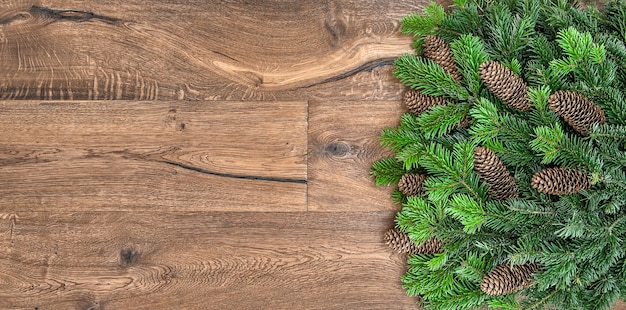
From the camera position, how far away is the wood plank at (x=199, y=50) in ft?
3.49

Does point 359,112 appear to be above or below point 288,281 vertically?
above

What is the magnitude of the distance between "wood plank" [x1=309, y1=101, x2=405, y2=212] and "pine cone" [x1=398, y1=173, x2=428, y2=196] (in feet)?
0.24

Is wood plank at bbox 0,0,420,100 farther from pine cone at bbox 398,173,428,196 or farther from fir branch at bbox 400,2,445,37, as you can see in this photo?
pine cone at bbox 398,173,428,196

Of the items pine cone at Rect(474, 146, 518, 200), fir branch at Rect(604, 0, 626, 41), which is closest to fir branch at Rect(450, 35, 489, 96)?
pine cone at Rect(474, 146, 518, 200)

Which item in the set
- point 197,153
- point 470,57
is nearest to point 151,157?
point 197,153

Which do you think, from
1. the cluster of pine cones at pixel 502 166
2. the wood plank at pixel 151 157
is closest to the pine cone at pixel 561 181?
the cluster of pine cones at pixel 502 166

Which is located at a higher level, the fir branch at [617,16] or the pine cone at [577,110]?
the fir branch at [617,16]

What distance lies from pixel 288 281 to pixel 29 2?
805 millimetres

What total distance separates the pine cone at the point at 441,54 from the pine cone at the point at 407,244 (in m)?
0.32

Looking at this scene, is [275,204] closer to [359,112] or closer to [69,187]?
[359,112]

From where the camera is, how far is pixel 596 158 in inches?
33.1

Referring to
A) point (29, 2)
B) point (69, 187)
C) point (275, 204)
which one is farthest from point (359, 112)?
point (29, 2)

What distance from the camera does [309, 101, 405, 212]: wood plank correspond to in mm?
1054

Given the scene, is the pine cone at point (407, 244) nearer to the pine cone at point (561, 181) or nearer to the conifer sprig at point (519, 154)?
the conifer sprig at point (519, 154)
